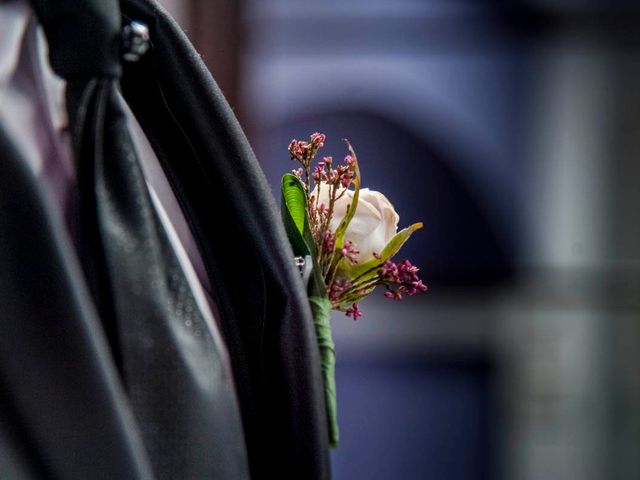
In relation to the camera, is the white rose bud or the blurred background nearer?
the white rose bud

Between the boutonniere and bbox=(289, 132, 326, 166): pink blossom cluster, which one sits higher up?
bbox=(289, 132, 326, 166): pink blossom cluster

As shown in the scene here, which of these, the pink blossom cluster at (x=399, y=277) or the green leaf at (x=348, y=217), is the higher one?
the green leaf at (x=348, y=217)

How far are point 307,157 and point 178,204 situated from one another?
0.21m

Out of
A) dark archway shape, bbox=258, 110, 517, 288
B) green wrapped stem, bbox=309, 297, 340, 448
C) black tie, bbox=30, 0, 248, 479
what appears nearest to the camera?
black tie, bbox=30, 0, 248, 479

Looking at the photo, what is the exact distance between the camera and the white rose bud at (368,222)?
0.82 m

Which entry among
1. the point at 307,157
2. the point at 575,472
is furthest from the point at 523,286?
the point at 307,157

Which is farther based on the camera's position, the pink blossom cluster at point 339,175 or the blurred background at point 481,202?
the blurred background at point 481,202

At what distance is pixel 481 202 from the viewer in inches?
107

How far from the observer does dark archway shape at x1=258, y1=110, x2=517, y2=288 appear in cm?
264

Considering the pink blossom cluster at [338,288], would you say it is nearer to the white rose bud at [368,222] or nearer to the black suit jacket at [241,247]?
the white rose bud at [368,222]

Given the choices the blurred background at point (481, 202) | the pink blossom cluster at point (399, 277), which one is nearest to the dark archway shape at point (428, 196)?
the blurred background at point (481, 202)

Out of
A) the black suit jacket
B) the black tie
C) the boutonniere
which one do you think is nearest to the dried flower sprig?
the boutonniere

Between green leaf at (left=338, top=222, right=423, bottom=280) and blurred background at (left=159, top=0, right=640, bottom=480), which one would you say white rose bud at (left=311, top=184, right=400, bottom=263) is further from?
blurred background at (left=159, top=0, right=640, bottom=480)

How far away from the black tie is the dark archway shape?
81.4 inches
